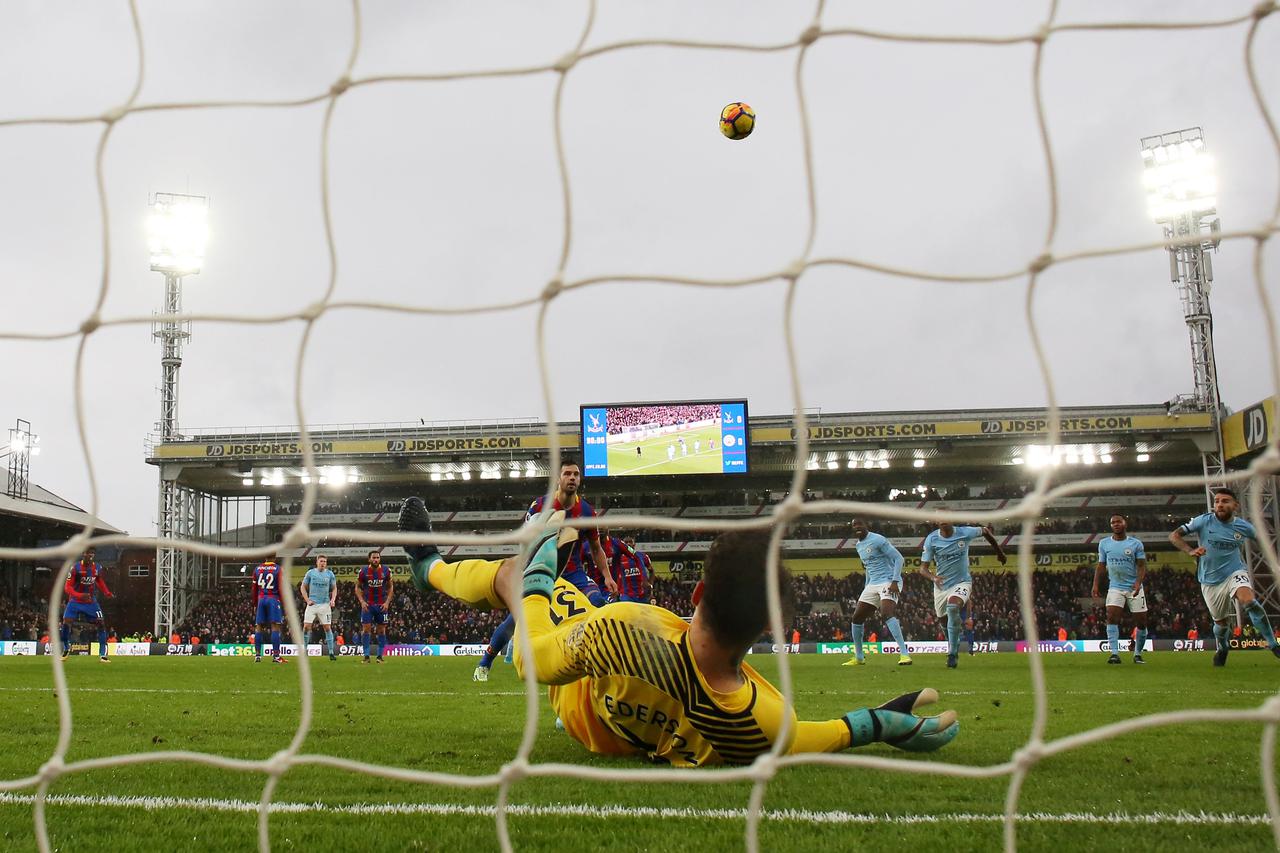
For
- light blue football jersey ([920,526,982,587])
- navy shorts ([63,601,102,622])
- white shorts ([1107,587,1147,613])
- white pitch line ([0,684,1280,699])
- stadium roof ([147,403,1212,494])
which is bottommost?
white pitch line ([0,684,1280,699])

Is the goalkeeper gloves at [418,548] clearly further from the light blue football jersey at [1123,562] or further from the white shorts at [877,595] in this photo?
the light blue football jersey at [1123,562]

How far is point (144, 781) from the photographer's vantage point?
3.60 metres

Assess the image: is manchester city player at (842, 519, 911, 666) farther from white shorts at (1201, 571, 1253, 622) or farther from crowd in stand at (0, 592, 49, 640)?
crowd in stand at (0, 592, 49, 640)

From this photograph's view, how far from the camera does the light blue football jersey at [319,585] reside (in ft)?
51.1

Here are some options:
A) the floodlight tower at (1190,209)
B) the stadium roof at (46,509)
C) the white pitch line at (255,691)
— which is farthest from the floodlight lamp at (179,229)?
the floodlight tower at (1190,209)

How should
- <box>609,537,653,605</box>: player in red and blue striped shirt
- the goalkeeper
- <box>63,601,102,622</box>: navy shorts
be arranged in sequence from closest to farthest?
the goalkeeper
<box>609,537,653,605</box>: player in red and blue striped shirt
<box>63,601,102,622</box>: navy shorts

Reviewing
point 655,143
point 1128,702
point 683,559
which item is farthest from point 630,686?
point 683,559

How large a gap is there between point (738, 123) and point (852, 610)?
27.7 meters

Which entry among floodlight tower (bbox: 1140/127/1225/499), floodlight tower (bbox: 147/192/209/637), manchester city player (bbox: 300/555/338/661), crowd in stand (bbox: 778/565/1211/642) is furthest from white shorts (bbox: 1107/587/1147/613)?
floodlight tower (bbox: 147/192/209/637)

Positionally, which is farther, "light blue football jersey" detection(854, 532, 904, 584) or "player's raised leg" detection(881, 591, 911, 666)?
"light blue football jersey" detection(854, 532, 904, 584)

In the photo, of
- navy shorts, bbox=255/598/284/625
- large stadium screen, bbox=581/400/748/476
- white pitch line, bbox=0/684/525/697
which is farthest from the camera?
large stadium screen, bbox=581/400/748/476

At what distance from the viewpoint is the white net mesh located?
236cm

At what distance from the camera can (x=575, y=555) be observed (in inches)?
272

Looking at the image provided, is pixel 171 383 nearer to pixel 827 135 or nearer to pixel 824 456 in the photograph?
pixel 824 456
